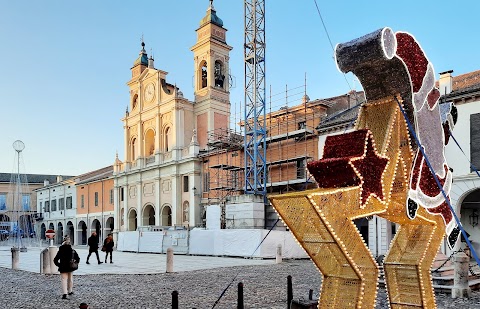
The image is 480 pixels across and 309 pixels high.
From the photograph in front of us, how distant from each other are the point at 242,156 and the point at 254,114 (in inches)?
148

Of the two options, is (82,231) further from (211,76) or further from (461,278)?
(461,278)

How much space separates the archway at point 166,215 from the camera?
40.4m

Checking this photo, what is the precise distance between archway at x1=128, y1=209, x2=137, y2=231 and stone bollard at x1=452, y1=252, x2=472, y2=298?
1430 inches

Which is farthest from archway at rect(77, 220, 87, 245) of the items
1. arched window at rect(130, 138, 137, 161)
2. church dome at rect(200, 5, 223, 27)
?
church dome at rect(200, 5, 223, 27)

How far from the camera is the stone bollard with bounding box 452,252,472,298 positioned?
36.4ft

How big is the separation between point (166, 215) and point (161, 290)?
2783 cm

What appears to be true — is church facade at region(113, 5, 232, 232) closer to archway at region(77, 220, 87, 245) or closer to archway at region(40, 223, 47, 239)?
archway at region(77, 220, 87, 245)

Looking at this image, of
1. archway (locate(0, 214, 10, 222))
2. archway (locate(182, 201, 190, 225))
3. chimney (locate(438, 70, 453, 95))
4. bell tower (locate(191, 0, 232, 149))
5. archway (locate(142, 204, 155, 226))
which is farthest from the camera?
archway (locate(0, 214, 10, 222))

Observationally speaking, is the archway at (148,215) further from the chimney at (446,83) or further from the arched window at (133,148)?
the chimney at (446,83)

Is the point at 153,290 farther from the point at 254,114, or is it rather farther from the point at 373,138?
the point at 254,114

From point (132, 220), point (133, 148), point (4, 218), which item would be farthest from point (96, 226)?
point (4, 218)

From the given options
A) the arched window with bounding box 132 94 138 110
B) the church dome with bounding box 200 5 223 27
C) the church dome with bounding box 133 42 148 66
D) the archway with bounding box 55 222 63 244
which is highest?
the church dome with bounding box 200 5 223 27

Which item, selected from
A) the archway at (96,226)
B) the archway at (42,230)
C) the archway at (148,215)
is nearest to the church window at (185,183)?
the archway at (148,215)

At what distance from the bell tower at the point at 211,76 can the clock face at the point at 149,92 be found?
4.54 meters
